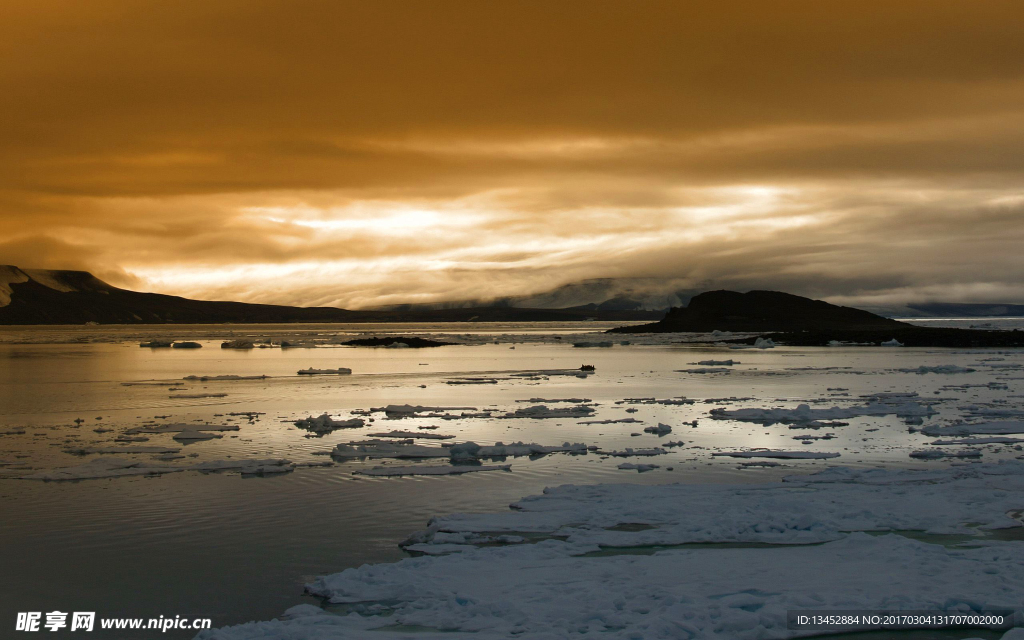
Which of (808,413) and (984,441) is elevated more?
(808,413)

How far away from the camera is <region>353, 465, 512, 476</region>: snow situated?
1352 cm

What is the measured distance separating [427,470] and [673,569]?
6321 mm

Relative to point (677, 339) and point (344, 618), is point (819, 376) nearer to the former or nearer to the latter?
point (344, 618)

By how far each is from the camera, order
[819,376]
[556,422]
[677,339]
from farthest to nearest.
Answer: [677,339], [819,376], [556,422]

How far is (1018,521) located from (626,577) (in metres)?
5.47

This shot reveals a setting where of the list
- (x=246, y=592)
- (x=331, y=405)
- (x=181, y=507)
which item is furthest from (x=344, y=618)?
(x=331, y=405)

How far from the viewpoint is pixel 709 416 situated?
20.9 m

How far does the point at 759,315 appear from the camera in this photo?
363 ft

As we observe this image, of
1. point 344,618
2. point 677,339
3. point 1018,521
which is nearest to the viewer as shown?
point 344,618

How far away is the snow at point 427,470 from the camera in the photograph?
1352 cm

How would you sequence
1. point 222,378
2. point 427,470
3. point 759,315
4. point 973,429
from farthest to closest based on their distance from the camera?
point 759,315 < point 222,378 < point 973,429 < point 427,470


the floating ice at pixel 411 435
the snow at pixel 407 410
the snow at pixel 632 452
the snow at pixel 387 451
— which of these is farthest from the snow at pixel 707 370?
the snow at pixel 387 451

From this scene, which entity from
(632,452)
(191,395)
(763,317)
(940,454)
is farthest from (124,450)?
(763,317)

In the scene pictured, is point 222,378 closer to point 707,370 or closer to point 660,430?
point 707,370
